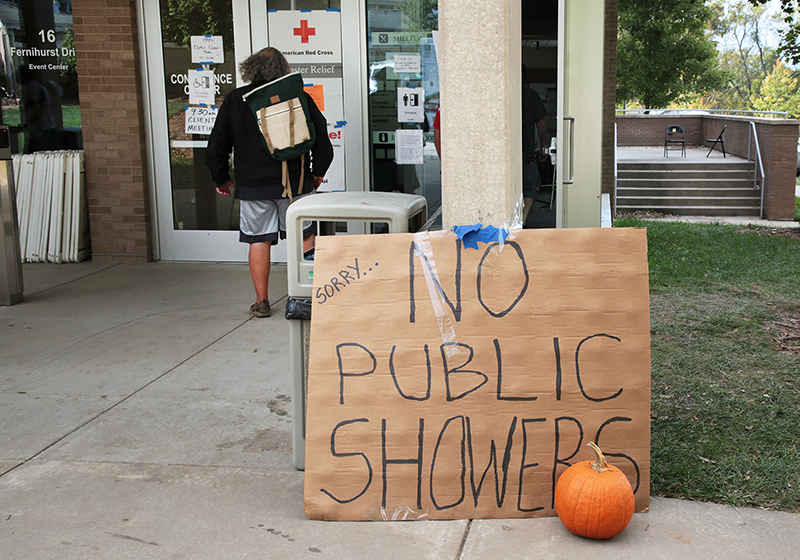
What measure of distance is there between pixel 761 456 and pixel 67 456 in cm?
298

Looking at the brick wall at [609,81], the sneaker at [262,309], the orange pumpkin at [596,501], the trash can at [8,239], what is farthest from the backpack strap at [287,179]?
the brick wall at [609,81]

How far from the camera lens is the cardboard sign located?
2.77m

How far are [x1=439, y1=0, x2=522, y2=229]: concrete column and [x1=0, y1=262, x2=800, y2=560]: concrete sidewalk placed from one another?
1.18m

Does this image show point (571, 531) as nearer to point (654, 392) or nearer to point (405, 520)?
point (405, 520)

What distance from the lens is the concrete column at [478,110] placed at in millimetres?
2830

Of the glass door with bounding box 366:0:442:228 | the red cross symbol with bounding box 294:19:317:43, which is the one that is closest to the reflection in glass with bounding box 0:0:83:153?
the red cross symbol with bounding box 294:19:317:43

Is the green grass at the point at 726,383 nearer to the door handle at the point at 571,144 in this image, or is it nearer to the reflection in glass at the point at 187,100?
the door handle at the point at 571,144

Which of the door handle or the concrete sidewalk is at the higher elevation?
the door handle

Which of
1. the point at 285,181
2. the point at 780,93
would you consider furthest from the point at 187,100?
the point at 780,93

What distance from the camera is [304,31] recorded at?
6.96 metres

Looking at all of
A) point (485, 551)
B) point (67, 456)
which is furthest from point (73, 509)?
point (485, 551)

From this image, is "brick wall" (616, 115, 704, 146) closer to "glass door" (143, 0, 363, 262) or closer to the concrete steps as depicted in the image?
the concrete steps

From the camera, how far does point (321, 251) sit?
2.83 meters

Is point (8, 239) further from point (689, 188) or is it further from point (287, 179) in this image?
point (689, 188)
